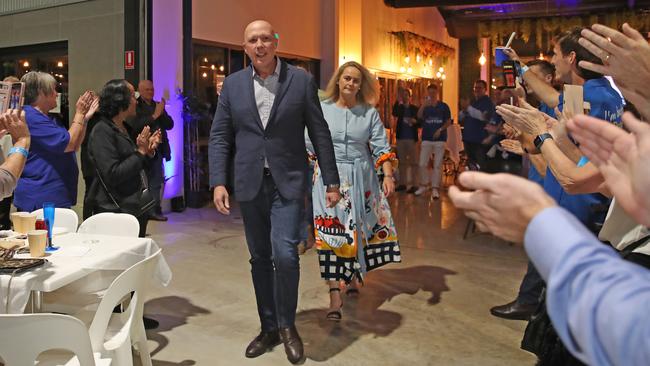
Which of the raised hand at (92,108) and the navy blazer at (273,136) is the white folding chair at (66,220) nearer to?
A: the raised hand at (92,108)

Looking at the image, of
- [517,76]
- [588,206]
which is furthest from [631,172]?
[588,206]

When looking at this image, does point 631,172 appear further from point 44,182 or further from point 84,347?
point 44,182

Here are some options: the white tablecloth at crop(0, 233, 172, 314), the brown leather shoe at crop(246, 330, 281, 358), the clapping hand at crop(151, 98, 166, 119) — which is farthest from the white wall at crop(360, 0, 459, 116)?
the white tablecloth at crop(0, 233, 172, 314)

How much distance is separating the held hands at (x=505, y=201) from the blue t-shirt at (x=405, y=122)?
928cm

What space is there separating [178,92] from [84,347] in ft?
20.1

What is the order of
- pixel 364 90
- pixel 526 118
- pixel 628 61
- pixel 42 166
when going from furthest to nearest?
pixel 364 90 → pixel 42 166 → pixel 526 118 → pixel 628 61

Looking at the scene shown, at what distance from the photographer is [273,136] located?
9.92 ft

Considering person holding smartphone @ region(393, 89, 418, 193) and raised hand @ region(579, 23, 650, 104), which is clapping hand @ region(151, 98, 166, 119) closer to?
person holding smartphone @ region(393, 89, 418, 193)

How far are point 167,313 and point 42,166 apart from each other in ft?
3.78

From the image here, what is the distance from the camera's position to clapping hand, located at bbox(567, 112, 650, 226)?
86 centimetres

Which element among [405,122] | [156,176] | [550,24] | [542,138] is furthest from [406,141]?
[542,138]

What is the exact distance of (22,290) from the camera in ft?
7.01

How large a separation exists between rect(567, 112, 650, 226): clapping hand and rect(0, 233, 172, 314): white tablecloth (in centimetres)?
189

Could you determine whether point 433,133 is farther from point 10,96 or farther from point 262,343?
point 10,96
